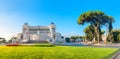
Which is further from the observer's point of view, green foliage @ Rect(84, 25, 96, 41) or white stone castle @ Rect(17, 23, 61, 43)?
white stone castle @ Rect(17, 23, 61, 43)

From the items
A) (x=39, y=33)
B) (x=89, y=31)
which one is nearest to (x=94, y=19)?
(x=89, y=31)

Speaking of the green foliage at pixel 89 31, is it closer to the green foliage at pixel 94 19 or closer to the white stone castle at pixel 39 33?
the green foliage at pixel 94 19

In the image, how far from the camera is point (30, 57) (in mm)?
15227

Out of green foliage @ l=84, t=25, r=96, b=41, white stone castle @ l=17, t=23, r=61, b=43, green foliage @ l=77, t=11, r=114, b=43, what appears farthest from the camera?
white stone castle @ l=17, t=23, r=61, b=43

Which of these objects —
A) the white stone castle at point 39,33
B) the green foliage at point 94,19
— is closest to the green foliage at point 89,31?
the green foliage at point 94,19

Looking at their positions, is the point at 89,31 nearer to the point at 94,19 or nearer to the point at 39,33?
the point at 94,19

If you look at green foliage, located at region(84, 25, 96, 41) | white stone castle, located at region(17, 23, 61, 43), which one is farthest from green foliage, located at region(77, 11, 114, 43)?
white stone castle, located at region(17, 23, 61, 43)

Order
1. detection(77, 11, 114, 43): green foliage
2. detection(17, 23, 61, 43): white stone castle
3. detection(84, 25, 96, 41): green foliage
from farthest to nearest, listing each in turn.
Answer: detection(17, 23, 61, 43): white stone castle → detection(84, 25, 96, 41): green foliage → detection(77, 11, 114, 43): green foliage

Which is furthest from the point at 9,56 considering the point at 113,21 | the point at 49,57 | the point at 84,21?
the point at 113,21

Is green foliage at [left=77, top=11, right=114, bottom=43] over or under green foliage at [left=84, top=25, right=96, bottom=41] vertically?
over

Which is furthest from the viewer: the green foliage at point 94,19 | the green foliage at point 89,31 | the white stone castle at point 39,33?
the white stone castle at point 39,33

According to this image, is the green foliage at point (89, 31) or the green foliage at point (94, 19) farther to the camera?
the green foliage at point (89, 31)

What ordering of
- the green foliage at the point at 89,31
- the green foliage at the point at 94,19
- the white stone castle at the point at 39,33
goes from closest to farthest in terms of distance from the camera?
the green foliage at the point at 94,19, the green foliage at the point at 89,31, the white stone castle at the point at 39,33

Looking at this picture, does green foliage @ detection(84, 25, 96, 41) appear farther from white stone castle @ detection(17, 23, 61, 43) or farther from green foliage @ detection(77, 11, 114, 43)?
white stone castle @ detection(17, 23, 61, 43)
